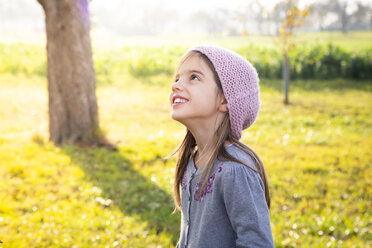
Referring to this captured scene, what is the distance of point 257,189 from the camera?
158cm

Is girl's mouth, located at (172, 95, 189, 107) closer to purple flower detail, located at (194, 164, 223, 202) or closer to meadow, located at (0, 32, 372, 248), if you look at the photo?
purple flower detail, located at (194, 164, 223, 202)

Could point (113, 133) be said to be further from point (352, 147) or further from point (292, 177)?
point (352, 147)

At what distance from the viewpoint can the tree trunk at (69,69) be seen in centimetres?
596

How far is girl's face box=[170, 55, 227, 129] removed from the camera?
174 cm

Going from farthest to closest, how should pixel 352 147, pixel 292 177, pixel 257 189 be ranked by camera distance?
pixel 352 147 → pixel 292 177 → pixel 257 189

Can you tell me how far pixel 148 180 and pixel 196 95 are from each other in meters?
3.31

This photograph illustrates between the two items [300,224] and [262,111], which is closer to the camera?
[300,224]

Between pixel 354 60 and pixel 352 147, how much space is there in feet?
32.4

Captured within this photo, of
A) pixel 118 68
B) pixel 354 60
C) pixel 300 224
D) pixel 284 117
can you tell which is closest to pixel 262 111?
pixel 284 117

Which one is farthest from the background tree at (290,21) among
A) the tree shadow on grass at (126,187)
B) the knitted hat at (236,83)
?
the knitted hat at (236,83)

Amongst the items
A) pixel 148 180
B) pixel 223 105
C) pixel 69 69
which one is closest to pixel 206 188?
pixel 223 105

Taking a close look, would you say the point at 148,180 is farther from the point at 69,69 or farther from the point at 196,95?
the point at 196,95

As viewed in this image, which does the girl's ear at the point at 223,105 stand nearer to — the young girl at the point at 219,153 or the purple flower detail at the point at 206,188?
the young girl at the point at 219,153

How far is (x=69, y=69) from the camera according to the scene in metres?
6.04
